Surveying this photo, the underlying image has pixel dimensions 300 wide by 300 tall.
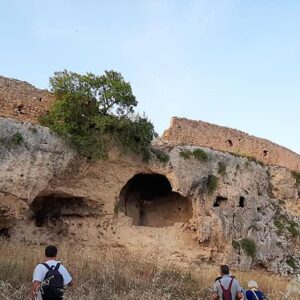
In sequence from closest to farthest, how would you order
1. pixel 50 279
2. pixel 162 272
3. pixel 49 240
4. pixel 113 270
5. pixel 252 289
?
pixel 50 279 → pixel 252 289 → pixel 113 270 → pixel 162 272 → pixel 49 240

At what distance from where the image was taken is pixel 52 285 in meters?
6.19

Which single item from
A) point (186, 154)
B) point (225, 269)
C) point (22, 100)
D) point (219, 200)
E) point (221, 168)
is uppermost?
point (22, 100)

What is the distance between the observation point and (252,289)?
849 centimetres

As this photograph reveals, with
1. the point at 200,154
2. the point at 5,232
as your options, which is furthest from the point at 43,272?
the point at 200,154

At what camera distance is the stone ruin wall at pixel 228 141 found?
720 inches

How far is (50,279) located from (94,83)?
30.6 ft

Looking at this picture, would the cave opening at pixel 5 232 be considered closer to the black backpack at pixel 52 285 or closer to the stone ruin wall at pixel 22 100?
the stone ruin wall at pixel 22 100

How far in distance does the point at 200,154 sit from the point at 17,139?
240 inches

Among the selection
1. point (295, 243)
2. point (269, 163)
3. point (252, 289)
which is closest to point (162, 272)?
point (252, 289)

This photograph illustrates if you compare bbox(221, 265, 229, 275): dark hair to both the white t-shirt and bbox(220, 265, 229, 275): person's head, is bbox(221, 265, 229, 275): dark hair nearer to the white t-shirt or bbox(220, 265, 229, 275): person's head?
bbox(220, 265, 229, 275): person's head

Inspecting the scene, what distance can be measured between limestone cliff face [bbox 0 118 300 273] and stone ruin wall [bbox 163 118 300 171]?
4.81ft

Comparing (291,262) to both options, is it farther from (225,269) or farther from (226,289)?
(226,289)

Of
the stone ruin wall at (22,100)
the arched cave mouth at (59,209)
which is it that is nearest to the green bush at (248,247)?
the arched cave mouth at (59,209)

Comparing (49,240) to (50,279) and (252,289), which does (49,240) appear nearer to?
(252,289)
